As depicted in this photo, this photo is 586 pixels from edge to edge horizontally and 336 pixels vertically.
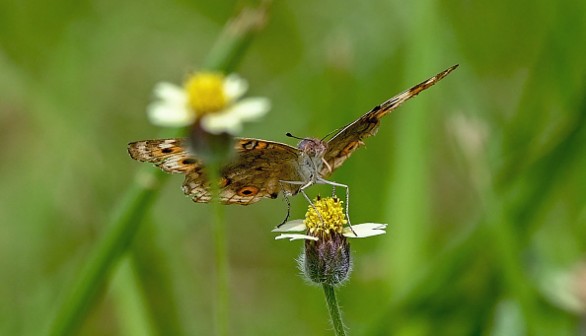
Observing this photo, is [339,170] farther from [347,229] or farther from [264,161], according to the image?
[347,229]

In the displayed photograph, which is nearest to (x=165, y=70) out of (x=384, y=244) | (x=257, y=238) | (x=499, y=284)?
(x=257, y=238)

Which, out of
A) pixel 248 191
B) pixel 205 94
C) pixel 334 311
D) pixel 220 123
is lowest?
pixel 334 311

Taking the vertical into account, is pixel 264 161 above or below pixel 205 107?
below

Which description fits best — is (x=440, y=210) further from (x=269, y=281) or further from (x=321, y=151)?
(x=321, y=151)

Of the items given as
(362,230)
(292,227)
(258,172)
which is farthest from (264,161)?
(362,230)

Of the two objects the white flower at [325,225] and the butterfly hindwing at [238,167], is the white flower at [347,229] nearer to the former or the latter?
the white flower at [325,225]

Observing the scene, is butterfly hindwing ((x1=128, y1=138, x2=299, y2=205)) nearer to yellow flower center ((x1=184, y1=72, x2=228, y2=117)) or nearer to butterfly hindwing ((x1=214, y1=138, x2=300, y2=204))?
butterfly hindwing ((x1=214, y1=138, x2=300, y2=204))

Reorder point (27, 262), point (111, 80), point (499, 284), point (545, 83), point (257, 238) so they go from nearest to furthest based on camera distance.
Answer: point (499, 284) → point (545, 83) → point (27, 262) → point (257, 238) → point (111, 80)
